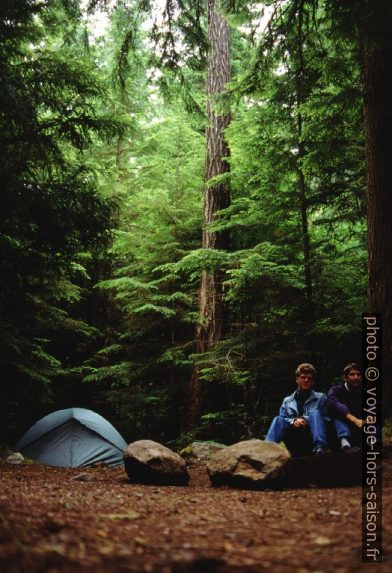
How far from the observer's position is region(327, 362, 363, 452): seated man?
16.5 feet

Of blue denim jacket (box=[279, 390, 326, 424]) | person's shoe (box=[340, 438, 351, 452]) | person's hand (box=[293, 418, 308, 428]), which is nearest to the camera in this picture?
person's shoe (box=[340, 438, 351, 452])

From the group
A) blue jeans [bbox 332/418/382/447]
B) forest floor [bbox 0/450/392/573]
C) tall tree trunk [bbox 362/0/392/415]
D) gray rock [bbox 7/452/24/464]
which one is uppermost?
tall tree trunk [bbox 362/0/392/415]

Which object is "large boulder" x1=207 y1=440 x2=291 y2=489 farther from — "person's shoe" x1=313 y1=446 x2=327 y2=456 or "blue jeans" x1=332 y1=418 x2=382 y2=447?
"blue jeans" x1=332 y1=418 x2=382 y2=447

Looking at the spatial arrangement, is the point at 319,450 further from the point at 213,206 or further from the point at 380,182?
the point at 213,206

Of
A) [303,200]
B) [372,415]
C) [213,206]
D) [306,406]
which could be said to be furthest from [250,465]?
[213,206]

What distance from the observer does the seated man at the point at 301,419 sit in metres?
5.27

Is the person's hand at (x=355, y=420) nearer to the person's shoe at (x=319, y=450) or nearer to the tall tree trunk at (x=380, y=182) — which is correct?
the tall tree trunk at (x=380, y=182)

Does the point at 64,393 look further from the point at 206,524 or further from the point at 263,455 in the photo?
the point at 206,524

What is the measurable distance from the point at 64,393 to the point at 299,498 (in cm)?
1006

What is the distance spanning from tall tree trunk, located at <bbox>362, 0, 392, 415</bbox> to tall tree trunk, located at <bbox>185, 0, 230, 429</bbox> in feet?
12.9

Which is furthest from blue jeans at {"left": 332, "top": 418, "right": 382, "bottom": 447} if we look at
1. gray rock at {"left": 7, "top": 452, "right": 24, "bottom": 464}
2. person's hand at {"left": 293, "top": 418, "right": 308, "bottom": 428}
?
gray rock at {"left": 7, "top": 452, "right": 24, "bottom": 464}

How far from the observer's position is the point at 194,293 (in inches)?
403

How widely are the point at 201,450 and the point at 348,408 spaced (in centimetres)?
357

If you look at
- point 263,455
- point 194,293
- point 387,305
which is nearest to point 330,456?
point 263,455
